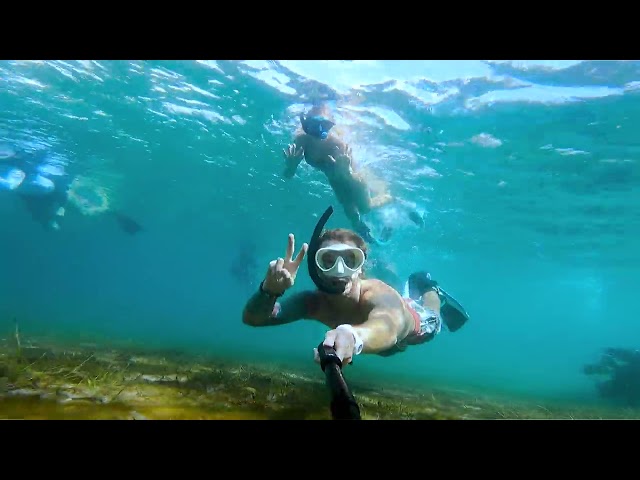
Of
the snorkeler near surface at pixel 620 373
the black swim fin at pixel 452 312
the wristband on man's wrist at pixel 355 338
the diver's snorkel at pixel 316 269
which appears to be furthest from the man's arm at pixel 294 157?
the snorkeler near surface at pixel 620 373

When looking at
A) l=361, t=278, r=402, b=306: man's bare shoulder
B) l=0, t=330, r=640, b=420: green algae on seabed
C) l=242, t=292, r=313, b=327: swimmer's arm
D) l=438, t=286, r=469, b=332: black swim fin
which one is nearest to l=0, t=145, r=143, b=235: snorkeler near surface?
l=438, t=286, r=469, b=332: black swim fin

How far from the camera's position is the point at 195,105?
18.7 m

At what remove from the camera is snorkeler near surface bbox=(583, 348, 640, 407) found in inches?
582

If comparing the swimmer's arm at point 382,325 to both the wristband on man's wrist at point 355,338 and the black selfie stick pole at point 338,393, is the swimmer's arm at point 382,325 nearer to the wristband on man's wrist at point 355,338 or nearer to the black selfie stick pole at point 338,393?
the wristband on man's wrist at point 355,338

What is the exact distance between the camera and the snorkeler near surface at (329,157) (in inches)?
474

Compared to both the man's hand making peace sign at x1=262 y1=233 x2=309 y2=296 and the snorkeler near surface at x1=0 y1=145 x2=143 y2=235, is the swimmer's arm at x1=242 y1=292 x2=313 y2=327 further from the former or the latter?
the snorkeler near surface at x1=0 y1=145 x2=143 y2=235

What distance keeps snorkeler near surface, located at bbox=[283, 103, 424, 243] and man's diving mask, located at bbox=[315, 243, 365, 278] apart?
7855mm

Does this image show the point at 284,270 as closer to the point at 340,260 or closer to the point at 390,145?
the point at 340,260

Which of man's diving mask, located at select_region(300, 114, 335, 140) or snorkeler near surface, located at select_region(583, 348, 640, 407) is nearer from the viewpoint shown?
man's diving mask, located at select_region(300, 114, 335, 140)

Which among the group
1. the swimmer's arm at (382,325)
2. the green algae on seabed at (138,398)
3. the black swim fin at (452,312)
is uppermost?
the black swim fin at (452,312)

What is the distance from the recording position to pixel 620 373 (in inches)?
601

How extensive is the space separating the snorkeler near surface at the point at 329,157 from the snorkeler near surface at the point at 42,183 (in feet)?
65.5
